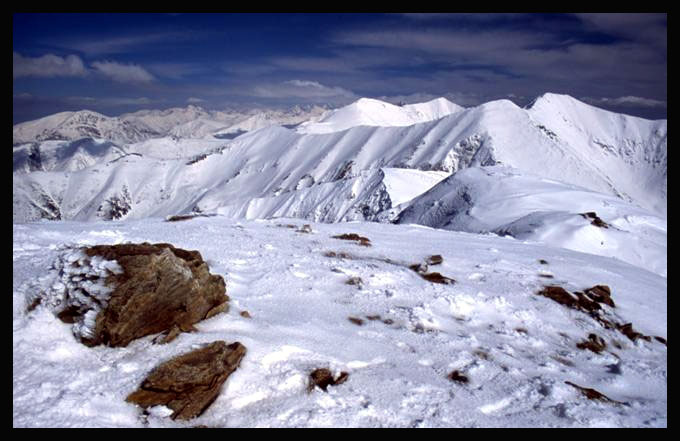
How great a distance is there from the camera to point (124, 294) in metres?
8.12

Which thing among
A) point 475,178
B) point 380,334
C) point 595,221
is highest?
point 475,178

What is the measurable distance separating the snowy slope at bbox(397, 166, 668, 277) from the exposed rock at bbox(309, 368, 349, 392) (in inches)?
906

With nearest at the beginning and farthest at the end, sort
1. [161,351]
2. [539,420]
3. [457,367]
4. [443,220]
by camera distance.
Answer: [539,420], [161,351], [457,367], [443,220]

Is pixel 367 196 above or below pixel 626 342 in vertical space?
below

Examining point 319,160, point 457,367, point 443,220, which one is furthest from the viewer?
point 319,160

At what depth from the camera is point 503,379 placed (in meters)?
8.23

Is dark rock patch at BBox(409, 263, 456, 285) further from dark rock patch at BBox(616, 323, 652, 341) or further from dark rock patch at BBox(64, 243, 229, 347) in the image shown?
dark rock patch at BBox(64, 243, 229, 347)

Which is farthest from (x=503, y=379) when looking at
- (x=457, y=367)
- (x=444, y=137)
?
(x=444, y=137)

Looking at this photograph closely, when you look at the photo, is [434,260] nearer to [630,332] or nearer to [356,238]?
[356,238]

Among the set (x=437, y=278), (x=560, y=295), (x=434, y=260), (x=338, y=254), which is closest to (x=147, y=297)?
(x=338, y=254)

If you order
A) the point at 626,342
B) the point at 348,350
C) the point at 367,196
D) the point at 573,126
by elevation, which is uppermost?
the point at 573,126

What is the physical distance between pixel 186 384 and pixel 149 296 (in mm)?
2129

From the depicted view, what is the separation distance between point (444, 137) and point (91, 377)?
137130 mm

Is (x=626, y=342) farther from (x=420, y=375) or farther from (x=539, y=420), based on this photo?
(x=420, y=375)
